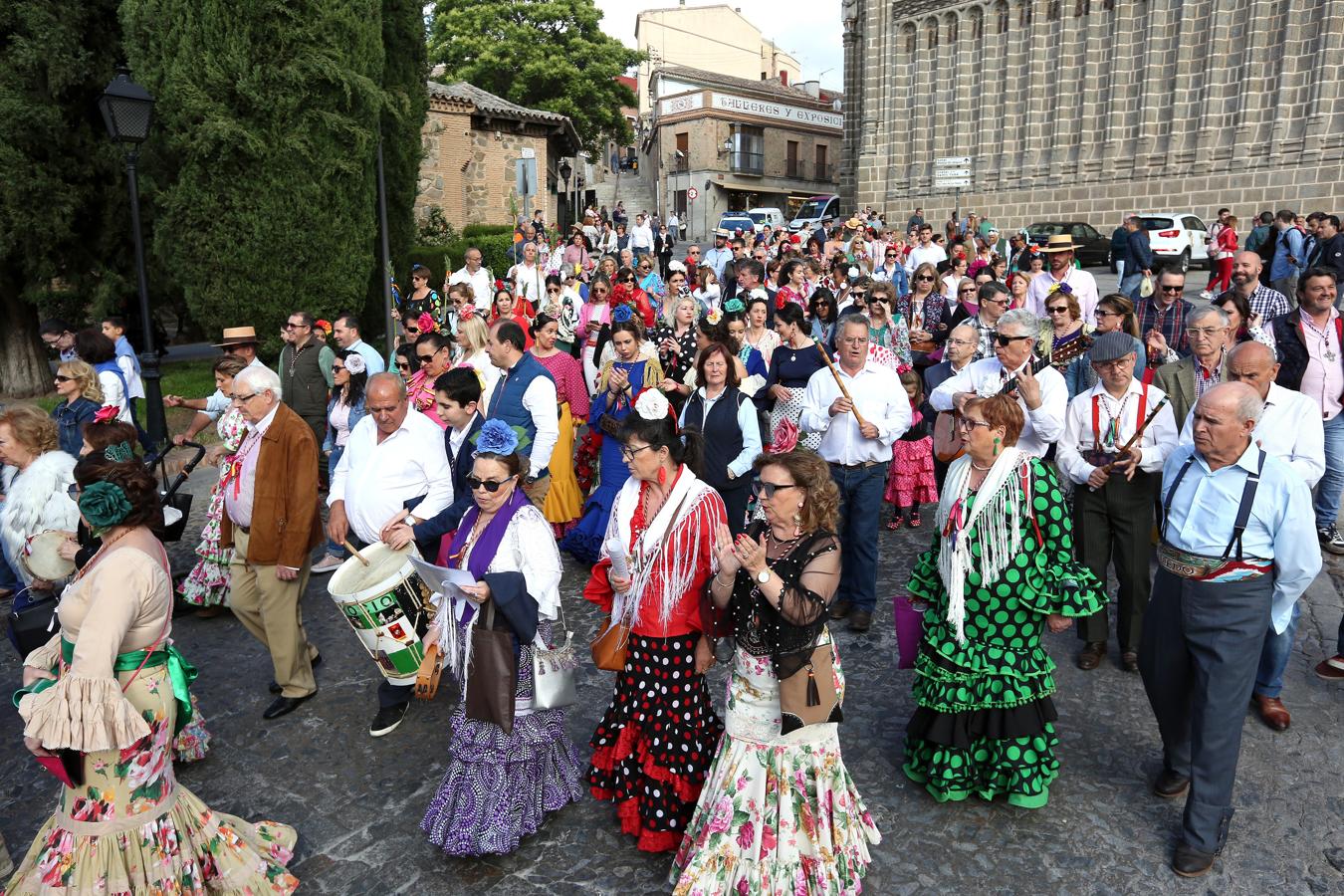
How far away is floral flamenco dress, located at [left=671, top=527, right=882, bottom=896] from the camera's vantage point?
3.30 meters

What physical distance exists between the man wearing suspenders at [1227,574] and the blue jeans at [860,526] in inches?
91.2

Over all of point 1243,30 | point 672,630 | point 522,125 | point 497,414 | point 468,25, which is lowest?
point 672,630

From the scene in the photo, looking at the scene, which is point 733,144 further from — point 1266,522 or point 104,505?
point 104,505

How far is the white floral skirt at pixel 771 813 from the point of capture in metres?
3.31

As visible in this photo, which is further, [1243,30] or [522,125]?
[522,125]

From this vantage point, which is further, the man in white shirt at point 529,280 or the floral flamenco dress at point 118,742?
the man in white shirt at point 529,280

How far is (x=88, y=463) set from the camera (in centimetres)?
356

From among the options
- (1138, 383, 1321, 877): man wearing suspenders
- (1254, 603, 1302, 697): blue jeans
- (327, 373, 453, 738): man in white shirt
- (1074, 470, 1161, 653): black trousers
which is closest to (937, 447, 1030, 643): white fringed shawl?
(1138, 383, 1321, 877): man wearing suspenders

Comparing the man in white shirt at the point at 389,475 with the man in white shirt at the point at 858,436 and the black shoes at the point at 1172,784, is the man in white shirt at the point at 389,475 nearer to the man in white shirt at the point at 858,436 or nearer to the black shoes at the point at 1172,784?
the man in white shirt at the point at 858,436

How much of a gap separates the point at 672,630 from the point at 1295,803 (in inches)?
114

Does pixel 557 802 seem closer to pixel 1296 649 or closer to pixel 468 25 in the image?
pixel 1296 649

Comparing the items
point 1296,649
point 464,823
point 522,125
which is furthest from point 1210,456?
point 522,125

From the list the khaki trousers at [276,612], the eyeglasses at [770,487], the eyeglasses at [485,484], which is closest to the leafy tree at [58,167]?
the khaki trousers at [276,612]

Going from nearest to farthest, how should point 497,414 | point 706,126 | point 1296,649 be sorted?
point 1296,649 → point 497,414 → point 706,126
